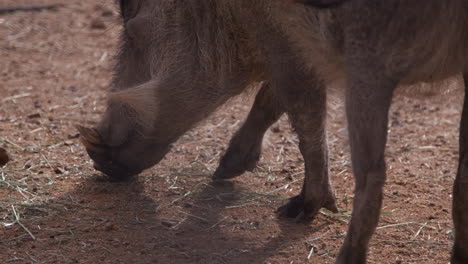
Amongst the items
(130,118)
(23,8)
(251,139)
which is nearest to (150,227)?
(130,118)

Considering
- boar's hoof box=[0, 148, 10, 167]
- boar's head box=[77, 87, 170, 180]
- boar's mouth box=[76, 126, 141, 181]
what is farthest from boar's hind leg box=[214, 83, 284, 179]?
boar's hoof box=[0, 148, 10, 167]

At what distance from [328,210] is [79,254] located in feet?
4.82

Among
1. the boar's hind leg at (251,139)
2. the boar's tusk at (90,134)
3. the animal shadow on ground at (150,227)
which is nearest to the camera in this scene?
the animal shadow on ground at (150,227)

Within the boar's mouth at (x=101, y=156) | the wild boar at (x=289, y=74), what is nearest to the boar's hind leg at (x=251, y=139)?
the wild boar at (x=289, y=74)

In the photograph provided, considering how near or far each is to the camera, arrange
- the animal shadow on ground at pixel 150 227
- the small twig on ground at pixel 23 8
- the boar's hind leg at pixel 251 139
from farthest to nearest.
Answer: the small twig on ground at pixel 23 8 → the boar's hind leg at pixel 251 139 → the animal shadow on ground at pixel 150 227

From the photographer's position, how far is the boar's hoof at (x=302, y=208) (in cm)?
405

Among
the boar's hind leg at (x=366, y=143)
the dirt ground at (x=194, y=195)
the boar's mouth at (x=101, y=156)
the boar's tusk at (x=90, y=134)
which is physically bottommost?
the dirt ground at (x=194, y=195)

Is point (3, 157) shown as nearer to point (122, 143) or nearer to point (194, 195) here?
point (122, 143)

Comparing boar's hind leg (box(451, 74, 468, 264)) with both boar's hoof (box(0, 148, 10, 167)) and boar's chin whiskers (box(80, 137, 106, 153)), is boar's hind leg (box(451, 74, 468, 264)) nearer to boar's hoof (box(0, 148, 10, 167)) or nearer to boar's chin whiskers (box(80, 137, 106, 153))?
boar's chin whiskers (box(80, 137, 106, 153))

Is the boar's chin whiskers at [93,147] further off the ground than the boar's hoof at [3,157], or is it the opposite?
the boar's chin whiskers at [93,147]

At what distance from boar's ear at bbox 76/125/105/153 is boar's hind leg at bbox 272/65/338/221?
3.49 ft

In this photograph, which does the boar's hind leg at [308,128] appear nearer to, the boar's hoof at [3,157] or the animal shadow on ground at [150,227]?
the animal shadow on ground at [150,227]

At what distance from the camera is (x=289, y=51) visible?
3713mm

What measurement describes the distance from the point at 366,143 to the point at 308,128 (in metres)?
1.00
